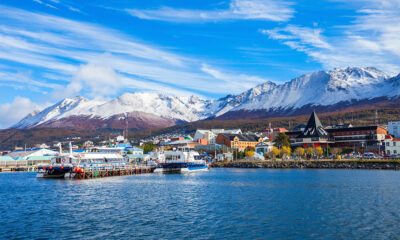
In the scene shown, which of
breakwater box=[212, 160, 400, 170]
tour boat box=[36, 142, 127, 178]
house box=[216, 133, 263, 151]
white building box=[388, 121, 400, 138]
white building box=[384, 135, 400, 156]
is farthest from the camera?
house box=[216, 133, 263, 151]

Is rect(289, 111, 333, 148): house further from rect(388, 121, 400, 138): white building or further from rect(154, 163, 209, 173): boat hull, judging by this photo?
rect(154, 163, 209, 173): boat hull

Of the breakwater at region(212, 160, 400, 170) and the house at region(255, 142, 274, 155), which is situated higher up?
the house at region(255, 142, 274, 155)

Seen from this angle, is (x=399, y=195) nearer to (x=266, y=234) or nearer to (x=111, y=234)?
(x=266, y=234)

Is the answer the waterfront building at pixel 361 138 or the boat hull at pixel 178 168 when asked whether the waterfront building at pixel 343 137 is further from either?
the boat hull at pixel 178 168

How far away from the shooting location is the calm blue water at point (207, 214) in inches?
855

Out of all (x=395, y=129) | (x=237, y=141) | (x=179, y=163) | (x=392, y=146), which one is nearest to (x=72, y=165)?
(x=179, y=163)

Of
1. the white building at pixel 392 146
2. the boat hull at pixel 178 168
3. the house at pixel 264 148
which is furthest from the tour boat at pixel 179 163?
the white building at pixel 392 146

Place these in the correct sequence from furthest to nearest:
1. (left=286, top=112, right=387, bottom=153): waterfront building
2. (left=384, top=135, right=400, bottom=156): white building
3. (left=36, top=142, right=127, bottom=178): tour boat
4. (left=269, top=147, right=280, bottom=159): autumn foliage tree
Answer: (left=286, top=112, right=387, bottom=153): waterfront building, (left=269, top=147, right=280, bottom=159): autumn foliage tree, (left=384, top=135, right=400, bottom=156): white building, (left=36, top=142, right=127, bottom=178): tour boat

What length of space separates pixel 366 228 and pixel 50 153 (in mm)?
126226

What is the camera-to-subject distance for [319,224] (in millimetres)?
23609

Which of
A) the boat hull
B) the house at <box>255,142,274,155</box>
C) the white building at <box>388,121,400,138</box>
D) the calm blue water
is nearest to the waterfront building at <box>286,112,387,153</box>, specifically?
the white building at <box>388,121,400,138</box>

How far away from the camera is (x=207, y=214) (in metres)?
27.5

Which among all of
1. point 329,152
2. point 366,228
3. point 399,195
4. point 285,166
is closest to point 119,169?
point 285,166

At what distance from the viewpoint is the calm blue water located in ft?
71.3
